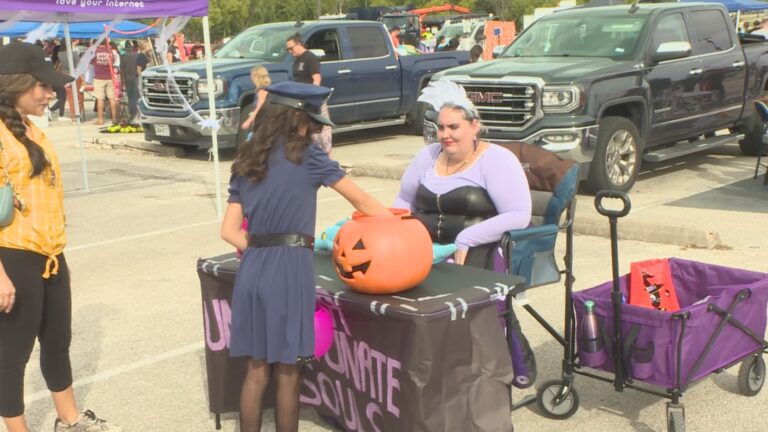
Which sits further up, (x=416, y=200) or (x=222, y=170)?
(x=416, y=200)

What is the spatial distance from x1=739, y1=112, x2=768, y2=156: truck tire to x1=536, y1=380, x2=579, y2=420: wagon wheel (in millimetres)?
9098

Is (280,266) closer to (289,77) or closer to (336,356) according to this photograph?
(336,356)

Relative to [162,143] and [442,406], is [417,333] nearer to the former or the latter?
[442,406]

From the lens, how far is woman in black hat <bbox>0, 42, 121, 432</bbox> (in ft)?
12.4

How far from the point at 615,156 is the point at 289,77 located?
6.10 metres

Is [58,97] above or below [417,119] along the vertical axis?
below

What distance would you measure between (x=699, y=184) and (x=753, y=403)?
22.0 ft

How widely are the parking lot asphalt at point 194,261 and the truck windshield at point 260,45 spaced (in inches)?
72.2

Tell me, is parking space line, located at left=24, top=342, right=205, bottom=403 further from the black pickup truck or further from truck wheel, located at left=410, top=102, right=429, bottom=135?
truck wheel, located at left=410, top=102, right=429, bottom=135

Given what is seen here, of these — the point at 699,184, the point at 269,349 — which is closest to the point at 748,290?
the point at 269,349

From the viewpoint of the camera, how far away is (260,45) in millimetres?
15297

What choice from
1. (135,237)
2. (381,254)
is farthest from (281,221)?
(135,237)

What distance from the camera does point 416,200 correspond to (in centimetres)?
496

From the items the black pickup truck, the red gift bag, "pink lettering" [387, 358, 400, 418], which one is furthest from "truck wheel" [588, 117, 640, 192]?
"pink lettering" [387, 358, 400, 418]
